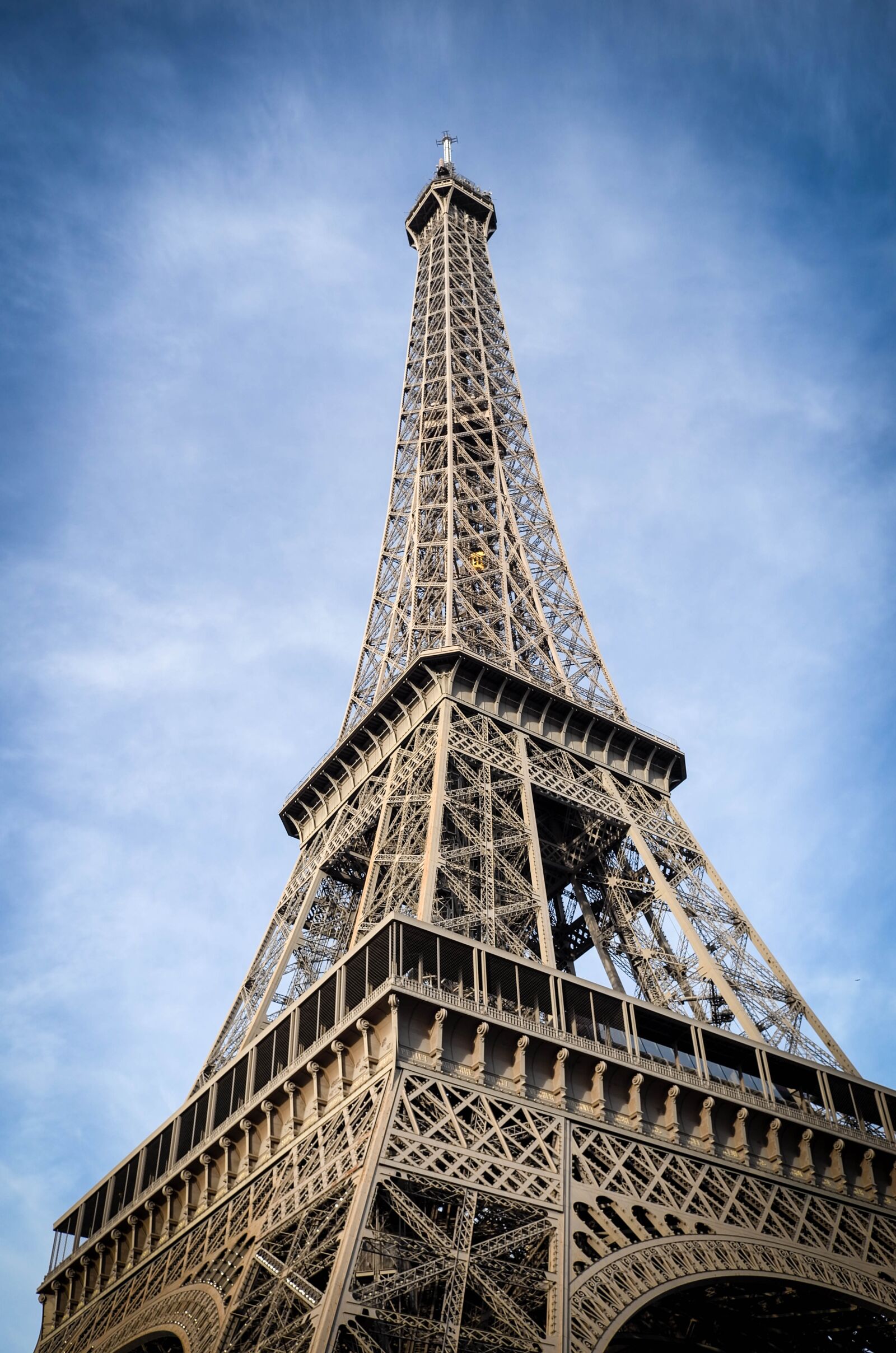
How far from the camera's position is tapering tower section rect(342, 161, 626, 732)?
46438 mm

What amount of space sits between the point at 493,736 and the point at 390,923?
14.2 m

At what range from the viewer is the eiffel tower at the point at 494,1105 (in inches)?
917

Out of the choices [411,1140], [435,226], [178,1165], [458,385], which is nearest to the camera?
[411,1140]

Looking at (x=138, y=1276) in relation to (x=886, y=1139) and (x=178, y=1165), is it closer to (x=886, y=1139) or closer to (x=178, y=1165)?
(x=178, y=1165)

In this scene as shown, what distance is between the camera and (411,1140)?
24062 millimetres

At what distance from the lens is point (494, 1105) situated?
86.2ft

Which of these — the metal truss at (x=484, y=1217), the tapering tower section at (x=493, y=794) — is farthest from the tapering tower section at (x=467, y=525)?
the metal truss at (x=484, y=1217)

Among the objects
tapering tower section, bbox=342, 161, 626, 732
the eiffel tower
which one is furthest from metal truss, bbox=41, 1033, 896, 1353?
tapering tower section, bbox=342, 161, 626, 732

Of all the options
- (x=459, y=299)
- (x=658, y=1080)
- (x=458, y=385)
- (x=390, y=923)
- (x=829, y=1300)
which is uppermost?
(x=459, y=299)

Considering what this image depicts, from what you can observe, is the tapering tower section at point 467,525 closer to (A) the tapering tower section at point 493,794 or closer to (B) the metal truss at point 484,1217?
(A) the tapering tower section at point 493,794

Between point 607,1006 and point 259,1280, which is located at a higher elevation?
point 607,1006

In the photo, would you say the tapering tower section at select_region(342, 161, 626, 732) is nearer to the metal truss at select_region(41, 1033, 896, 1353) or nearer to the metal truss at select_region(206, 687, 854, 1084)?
the metal truss at select_region(206, 687, 854, 1084)

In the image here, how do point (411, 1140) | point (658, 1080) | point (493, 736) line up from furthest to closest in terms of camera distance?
point (493, 736) → point (658, 1080) → point (411, 1140)

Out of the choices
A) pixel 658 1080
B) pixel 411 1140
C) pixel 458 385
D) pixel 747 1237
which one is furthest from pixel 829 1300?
pixel 458 385
